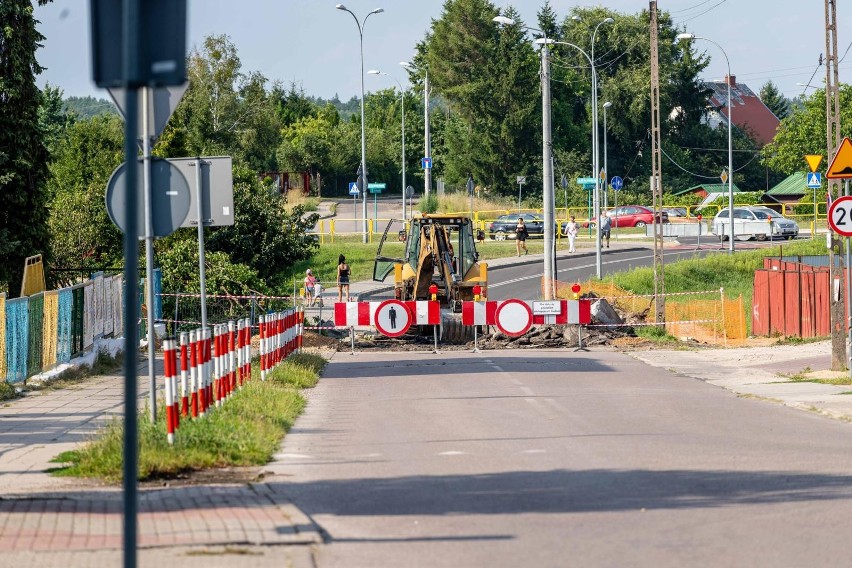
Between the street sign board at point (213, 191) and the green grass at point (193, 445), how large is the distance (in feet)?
8.57

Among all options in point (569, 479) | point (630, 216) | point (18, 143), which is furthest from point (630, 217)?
point (569, 479)

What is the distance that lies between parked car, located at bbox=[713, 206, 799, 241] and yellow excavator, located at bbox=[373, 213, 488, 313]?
3233 cm

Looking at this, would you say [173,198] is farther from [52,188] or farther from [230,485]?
[52,188]

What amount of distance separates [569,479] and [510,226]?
56.3 metres

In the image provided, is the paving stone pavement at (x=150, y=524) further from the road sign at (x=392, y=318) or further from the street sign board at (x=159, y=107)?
the road sign at (x=392, y=318)

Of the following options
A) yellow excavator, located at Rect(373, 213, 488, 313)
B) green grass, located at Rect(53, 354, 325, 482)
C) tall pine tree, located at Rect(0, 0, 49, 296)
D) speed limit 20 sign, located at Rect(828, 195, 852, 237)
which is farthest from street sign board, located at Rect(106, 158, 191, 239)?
yellow excavator, located at Rect(373, 213, 488, 313)

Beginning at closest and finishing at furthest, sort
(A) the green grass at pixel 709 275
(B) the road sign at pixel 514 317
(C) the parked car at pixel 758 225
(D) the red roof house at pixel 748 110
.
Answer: (B) the road sign at pixel 514 317, (A) the green grass at pixel 709 275, (C) the parked car at pixel 758 225, (D) the red roof house at pixel 748 110

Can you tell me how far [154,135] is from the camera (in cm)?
1127

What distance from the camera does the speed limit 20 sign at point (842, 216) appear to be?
18.2 metres

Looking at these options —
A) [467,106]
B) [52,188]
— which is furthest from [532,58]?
[52,188]

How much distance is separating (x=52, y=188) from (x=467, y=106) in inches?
2068

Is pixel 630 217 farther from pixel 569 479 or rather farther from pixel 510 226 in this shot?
pixel 569 479

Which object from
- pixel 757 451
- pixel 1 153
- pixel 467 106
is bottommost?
pixel 757 451

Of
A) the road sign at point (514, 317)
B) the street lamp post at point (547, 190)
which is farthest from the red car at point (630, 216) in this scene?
the road sign at point (514, 317)
